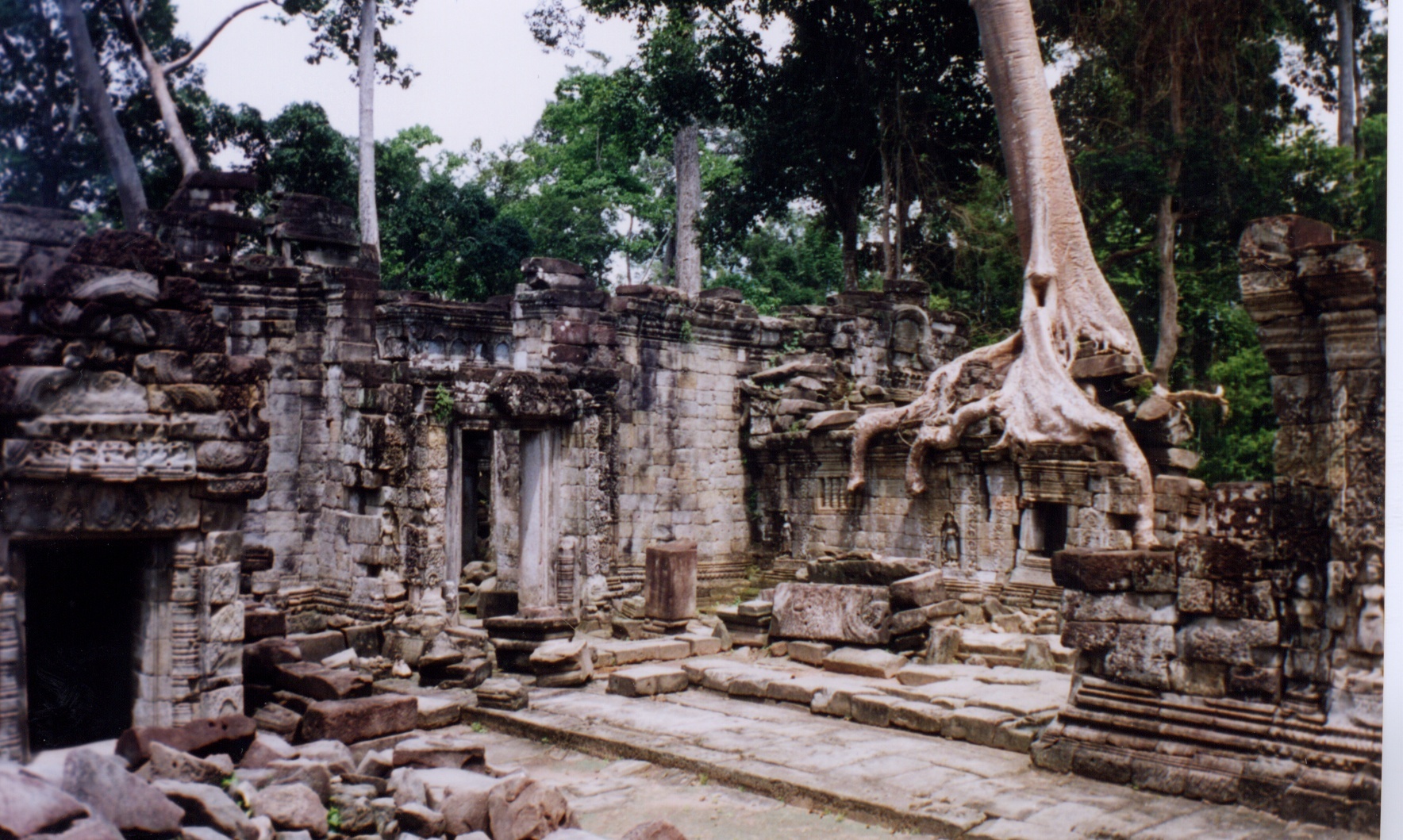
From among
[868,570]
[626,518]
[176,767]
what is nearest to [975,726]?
[868,570]

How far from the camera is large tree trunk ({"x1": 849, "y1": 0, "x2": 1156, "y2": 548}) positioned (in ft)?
26.0

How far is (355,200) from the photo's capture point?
7.18 meters

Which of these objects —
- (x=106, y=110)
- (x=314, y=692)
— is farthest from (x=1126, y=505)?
(x=106, y=110)

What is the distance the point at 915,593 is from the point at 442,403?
185 inches

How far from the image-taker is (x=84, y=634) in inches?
241

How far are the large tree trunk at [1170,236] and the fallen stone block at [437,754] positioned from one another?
18.3 feet

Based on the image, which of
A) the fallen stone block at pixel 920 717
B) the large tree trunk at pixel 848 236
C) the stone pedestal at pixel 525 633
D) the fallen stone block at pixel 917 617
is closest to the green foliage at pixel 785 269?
the large tree trunk at pixel 848 236

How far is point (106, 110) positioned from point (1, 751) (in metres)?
2.94

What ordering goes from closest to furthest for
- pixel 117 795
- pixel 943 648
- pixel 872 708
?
pixel 117 795, pixel 872 708, pixel 943 648

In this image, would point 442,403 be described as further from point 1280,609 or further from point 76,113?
point 1280,609

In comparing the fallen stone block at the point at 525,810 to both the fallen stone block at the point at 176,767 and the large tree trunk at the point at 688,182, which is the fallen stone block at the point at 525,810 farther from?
the large tree trunk at the point at 688,182

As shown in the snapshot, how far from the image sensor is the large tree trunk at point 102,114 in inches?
196

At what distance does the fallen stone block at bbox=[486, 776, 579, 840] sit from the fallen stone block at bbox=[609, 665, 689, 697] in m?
3.61

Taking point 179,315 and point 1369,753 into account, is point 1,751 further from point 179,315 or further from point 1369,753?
point 1369,753
